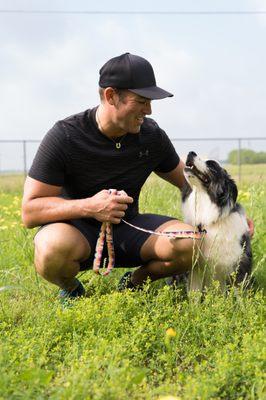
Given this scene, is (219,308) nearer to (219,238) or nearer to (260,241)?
(219,238)

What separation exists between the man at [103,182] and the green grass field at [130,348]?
30 centimetres

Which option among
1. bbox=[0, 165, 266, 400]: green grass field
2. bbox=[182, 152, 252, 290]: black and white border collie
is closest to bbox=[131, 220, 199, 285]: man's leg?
bbox=[182, 152, 252, 290]: black and white border collie

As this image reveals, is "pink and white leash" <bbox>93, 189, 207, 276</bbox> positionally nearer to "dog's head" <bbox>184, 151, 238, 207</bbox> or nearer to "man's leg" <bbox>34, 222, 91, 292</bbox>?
"man's leg" <bbox>34, 222, 91, 292</bbox>

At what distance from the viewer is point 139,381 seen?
2062 millimetres

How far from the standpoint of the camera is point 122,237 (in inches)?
136

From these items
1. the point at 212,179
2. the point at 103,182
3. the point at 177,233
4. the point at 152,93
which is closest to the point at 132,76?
the point at 152,93

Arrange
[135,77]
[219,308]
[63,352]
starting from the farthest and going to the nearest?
[135,77] → [219,308] → [63,352]

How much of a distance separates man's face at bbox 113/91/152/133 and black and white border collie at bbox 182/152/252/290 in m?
0.53

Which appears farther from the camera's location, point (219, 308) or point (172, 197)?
point (172, 197)

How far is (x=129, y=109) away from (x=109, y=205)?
1.93ft

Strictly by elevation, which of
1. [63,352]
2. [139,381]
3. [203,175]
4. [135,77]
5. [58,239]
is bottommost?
[63,352]

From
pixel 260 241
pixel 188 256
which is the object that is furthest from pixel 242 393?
pixel 260 241

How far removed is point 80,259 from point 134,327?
0.72 meters

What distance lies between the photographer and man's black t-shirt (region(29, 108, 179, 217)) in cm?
324
